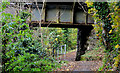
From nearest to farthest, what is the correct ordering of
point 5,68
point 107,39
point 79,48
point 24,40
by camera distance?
point 5,68 < point 24,40 < point 107,39 < point 79,48

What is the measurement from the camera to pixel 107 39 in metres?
2.45

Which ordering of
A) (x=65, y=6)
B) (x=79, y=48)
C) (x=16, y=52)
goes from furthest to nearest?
(x=79, y=48), (x=65, y=6), (x=16, y=52)

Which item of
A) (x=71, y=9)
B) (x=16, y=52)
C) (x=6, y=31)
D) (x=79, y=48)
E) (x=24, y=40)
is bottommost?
(x=79, y=48)

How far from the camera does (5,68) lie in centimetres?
132

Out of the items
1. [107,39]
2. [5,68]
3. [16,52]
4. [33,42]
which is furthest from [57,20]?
[5,68]

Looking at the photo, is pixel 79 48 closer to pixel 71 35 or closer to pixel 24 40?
pixel 24 40

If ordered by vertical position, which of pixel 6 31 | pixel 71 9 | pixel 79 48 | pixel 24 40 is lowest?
pixel 79 48

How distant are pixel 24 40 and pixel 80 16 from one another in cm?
167

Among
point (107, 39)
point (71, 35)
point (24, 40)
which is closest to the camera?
point (24, 40)

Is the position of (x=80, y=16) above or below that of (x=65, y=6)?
below

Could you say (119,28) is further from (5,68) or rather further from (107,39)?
(5,68)

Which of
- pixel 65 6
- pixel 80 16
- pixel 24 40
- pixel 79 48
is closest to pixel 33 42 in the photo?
pixel 24 40

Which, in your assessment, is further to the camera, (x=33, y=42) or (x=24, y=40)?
(x=33, y=42)

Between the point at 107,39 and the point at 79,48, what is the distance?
190 cm
